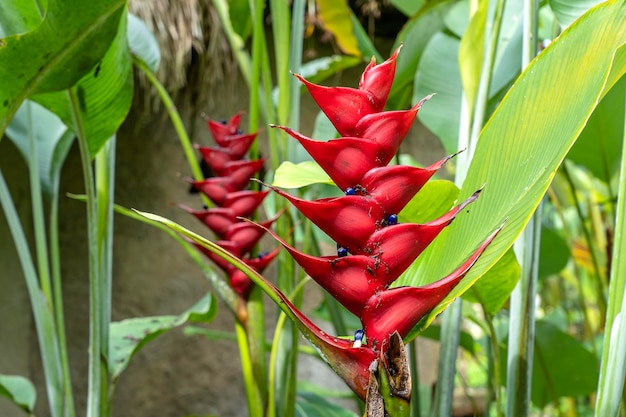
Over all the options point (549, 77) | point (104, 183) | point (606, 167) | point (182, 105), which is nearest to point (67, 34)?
point (104, 183)

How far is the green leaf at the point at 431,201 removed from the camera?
47 centimetres

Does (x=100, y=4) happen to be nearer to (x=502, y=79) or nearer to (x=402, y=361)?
(x=402, y=361)

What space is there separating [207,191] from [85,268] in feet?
4.46

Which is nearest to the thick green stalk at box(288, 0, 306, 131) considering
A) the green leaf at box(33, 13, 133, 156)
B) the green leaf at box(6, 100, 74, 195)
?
the green leaf at box(33, 13, 133, 156)

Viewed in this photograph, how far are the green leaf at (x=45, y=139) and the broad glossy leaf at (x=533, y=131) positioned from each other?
581mm

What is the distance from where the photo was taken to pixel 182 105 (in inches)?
73.0

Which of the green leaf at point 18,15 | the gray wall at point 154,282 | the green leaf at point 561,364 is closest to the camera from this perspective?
the green leaf at point 18,15

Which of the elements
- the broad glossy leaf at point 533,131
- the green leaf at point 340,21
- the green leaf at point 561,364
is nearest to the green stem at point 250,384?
the broad glossy leaf at point 533,131

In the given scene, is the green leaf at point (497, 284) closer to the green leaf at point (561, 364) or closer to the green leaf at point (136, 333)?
the green leaf at point (136, 333)

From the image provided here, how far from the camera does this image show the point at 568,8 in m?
0.54

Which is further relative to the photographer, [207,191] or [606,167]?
[606,167]

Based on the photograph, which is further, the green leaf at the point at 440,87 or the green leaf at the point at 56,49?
the green leaf at the point at 440,87

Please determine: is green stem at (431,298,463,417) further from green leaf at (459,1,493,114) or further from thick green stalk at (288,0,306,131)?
thick green stalk at (288,0,306,131)

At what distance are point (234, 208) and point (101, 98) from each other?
0.17m
